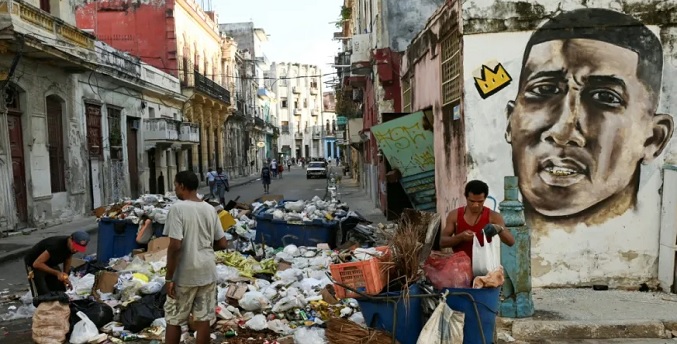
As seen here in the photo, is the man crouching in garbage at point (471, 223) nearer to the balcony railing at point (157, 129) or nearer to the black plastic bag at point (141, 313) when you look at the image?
the black plastic bag at point (141, 313)

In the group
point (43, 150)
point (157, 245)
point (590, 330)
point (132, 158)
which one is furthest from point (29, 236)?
point (590, 330)

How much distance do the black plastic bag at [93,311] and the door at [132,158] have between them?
694 inches

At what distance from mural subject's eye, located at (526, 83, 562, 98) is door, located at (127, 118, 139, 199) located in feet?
63.9

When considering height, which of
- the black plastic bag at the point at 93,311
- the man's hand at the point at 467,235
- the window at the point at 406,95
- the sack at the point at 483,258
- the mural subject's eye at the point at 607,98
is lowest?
Answer: the black plastic bag at the point at 93,311

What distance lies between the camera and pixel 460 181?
7.13 metres

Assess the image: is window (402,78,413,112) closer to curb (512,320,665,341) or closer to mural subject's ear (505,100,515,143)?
mural subject's ear (505,100,515,143)

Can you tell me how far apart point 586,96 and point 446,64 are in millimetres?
2178

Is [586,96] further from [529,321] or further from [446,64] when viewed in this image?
[529,321]

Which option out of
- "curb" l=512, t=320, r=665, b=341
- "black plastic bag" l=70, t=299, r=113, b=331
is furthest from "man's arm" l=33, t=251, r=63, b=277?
"curb" l=512, t=320, r=665, b=341

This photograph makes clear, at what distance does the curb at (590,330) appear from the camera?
5.17 m

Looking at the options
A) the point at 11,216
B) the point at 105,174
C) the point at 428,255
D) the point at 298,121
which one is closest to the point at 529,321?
the point at 428,255

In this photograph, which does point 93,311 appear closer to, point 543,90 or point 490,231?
point 490,231

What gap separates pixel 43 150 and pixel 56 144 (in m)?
1.08

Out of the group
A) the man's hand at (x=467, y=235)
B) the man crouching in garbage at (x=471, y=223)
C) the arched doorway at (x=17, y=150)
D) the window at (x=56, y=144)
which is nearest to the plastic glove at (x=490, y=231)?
the man crouching in garbage at (x=471, y=223)
